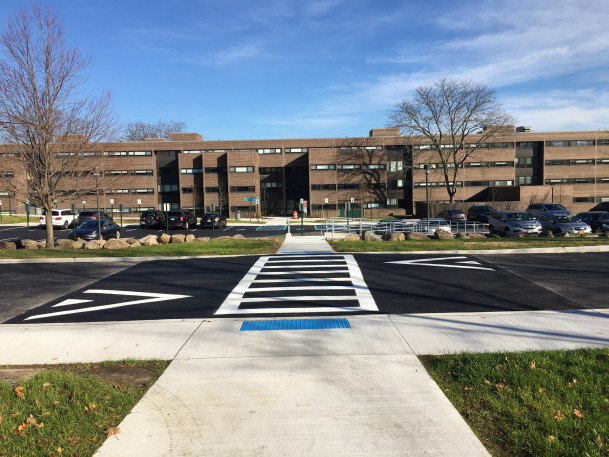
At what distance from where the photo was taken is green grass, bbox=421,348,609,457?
142 inches

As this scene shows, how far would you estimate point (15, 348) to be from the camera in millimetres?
6398

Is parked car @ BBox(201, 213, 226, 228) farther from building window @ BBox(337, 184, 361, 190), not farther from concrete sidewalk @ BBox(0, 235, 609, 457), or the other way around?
concrete sidewalk @ BBox(0, 235, 609, 457)

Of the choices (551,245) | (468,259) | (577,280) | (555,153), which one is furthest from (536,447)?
(555,153)

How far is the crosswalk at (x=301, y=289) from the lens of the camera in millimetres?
8398

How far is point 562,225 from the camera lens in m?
23.5

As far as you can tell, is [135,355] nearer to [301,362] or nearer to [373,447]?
[301,362]

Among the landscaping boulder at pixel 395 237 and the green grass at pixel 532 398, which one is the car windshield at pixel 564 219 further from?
the green grass at pixel 532 398

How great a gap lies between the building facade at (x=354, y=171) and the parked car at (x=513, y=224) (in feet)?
105

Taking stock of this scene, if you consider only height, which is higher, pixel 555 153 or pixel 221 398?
pixel 555 153

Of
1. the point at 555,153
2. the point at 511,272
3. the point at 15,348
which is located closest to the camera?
the point at 15,348

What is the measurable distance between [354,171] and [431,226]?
3359 cm

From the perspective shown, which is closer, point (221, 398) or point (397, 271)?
point (221, 398)

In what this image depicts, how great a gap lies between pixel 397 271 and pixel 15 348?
29.3 feet

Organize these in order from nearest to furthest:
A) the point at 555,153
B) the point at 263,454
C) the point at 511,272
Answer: the point at 263,454
the point at 511,272
the point at 555,153
